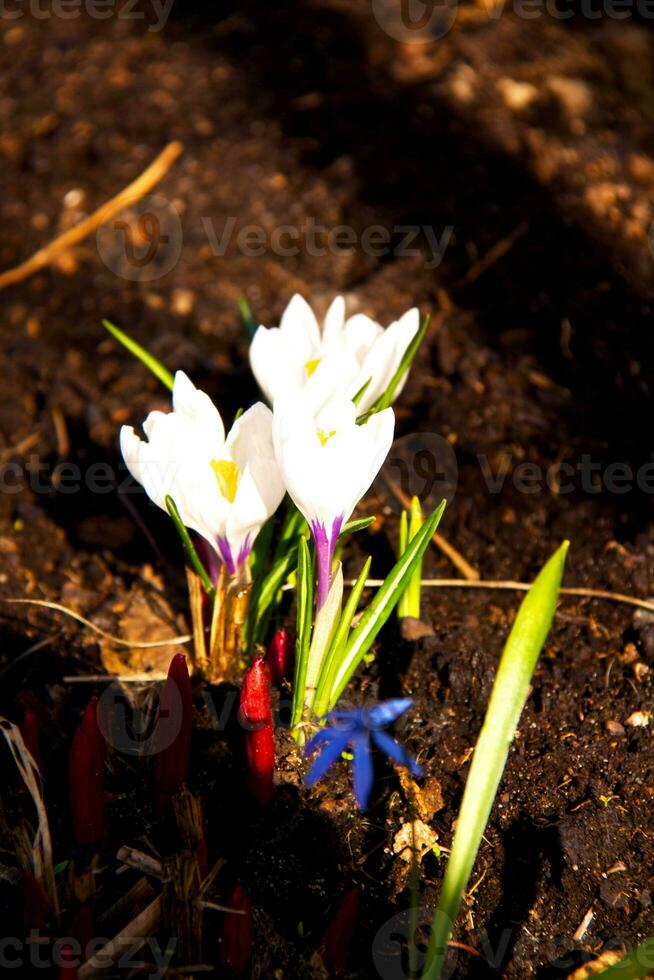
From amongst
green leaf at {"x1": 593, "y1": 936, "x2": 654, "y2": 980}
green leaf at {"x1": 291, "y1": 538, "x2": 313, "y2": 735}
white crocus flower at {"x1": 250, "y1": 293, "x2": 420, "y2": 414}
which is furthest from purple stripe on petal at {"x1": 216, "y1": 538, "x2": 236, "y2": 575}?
green leaf at {"x1": 593, "y1": 936, "x2": 654, "y2": 980}

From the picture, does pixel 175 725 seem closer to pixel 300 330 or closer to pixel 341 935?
pixel 341 935

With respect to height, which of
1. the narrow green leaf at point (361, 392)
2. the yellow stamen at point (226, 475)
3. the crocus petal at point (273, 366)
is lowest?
the yellow stamen at point (226, 475)

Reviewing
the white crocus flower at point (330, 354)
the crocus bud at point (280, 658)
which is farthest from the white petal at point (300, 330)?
the crocus bud at point (280, 658)

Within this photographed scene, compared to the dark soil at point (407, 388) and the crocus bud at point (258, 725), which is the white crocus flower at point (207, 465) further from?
the dark soil at point (407, 388)

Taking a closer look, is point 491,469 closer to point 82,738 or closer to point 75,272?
point 82,738

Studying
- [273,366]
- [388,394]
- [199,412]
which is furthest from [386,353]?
[199,412]

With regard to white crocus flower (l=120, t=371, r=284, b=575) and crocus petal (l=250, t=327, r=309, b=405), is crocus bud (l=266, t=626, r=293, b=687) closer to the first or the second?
white crocus flower (l=120, t=371, r=284, b=575)
